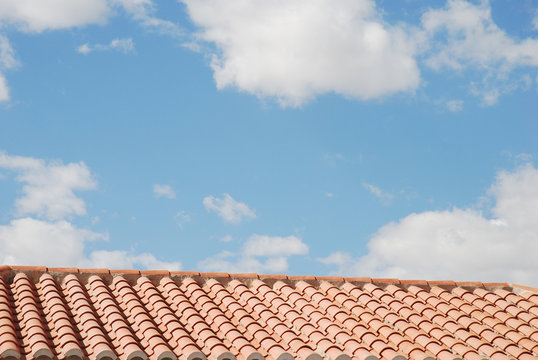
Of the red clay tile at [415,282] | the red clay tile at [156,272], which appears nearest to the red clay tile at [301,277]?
the red clay tile at [415,282]

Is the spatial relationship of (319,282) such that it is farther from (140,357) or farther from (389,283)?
(140,357)

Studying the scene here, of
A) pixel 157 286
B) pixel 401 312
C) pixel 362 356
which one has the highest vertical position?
pixel 157 286

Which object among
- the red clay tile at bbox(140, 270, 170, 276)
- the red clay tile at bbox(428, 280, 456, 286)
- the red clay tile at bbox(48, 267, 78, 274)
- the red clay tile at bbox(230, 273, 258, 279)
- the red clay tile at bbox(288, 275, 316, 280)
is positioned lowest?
the red clay tile at bbox(428, 280, 456, 286)

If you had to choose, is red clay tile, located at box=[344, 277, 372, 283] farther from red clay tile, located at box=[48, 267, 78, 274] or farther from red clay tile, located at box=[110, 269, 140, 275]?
red clay tile, located at box=[48, 267, 78, 274]

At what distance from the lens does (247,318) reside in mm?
11602

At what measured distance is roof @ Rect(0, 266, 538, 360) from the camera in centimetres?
1012

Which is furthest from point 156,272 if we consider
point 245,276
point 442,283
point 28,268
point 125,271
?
point 442,283

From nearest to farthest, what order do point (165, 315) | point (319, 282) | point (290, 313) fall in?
1. point (165, 315)
2. point (290, 313)
3. point (319, 282)

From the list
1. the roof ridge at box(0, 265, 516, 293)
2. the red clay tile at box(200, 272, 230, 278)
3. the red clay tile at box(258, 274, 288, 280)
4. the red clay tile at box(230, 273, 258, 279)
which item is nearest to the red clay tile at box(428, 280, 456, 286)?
the roof ridge at box(0, 265, 516, 293)

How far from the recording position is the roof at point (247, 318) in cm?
1012

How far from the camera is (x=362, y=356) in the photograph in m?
10.6

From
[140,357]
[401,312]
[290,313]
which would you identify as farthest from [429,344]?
[140,357]

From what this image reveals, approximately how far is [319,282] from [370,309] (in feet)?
4.99

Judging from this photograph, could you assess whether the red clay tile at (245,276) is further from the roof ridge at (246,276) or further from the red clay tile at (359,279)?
the red clay tile at (359,279)
